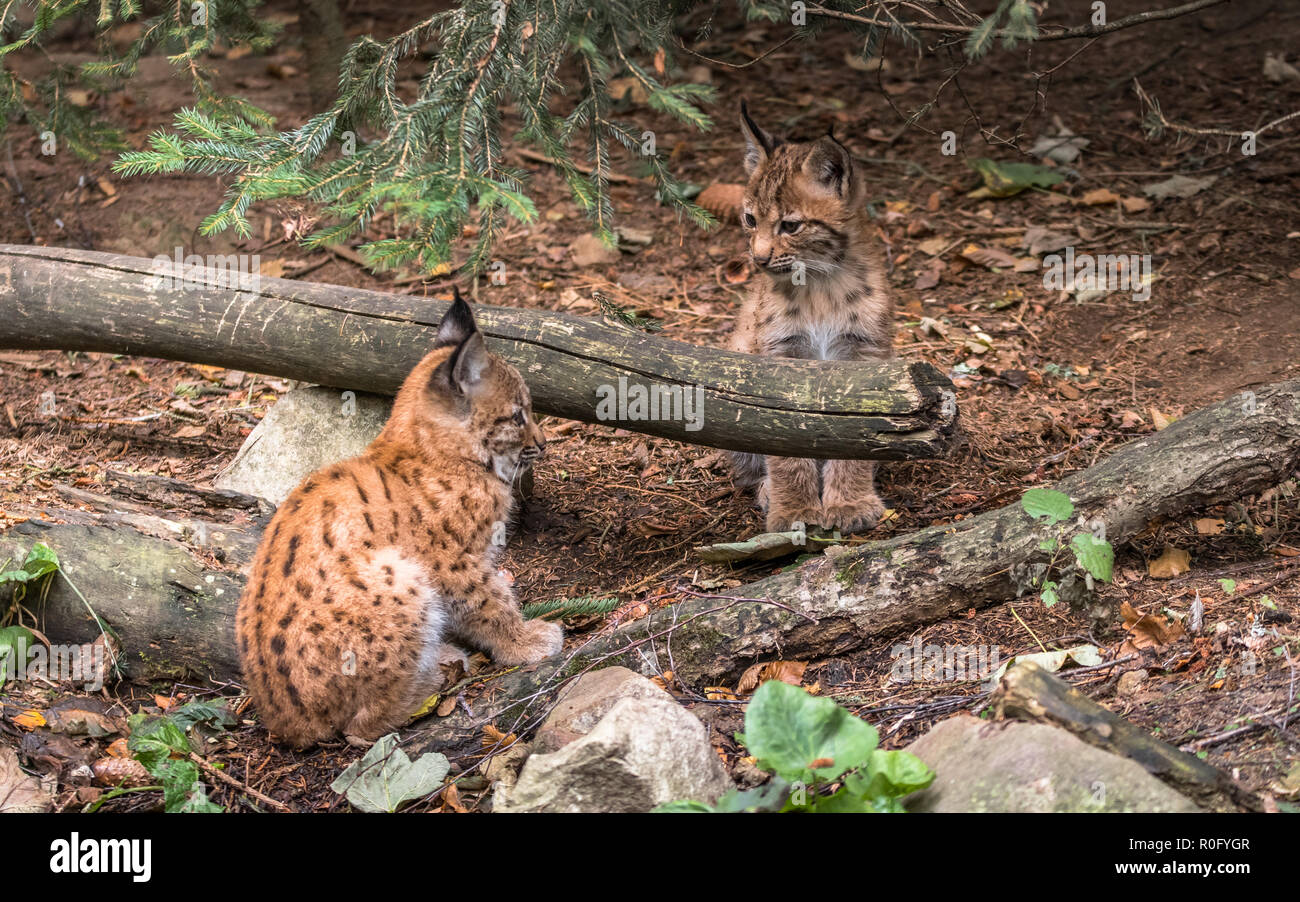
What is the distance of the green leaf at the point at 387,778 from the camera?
3.83m

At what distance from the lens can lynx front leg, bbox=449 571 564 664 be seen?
187 inches

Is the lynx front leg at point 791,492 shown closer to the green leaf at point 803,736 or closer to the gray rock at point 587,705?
the gray rock at point 587,705

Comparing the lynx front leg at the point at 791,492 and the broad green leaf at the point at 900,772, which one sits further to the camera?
the lynx front leg at the point at 791,492

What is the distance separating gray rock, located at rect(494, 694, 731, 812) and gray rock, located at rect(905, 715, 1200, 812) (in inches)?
25.6

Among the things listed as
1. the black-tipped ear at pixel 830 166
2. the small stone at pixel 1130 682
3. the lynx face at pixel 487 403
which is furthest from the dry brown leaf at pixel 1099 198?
the small stone at pixel 1130 682

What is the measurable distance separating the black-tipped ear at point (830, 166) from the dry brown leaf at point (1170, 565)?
2386 mm

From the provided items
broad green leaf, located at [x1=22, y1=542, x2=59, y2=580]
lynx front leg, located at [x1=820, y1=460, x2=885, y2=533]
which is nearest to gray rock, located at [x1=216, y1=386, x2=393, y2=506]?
broad green leaf, located at [x1=22, y1=542, x2=59, y2=580]

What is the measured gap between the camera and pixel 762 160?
5.91 m

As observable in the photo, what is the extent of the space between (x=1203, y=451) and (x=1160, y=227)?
13.0ft

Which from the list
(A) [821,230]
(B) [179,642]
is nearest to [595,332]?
(A) [821,230]

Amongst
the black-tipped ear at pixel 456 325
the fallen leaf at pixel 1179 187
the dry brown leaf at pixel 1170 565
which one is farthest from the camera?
the fallen leaf at pixel 1179 187

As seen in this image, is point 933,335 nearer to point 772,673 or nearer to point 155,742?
point 772,673

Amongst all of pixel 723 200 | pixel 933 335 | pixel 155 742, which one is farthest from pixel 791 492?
pixel 723 200

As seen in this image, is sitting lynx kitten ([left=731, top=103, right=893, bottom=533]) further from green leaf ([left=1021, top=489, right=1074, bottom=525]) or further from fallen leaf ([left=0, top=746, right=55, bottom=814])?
fallen leaf ([left=0, top=746, right=55, bottom=814])
